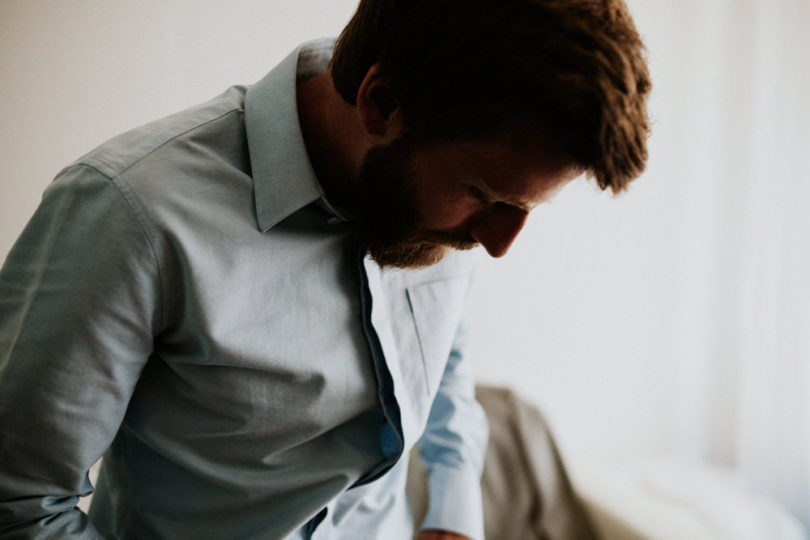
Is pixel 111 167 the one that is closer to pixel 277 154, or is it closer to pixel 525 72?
pixel 277 154

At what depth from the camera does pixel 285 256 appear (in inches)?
27.9

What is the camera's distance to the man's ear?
0.67 metres

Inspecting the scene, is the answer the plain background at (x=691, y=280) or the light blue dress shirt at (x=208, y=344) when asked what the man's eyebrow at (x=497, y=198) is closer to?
the light blue dress shirt at (x=208, y=344)

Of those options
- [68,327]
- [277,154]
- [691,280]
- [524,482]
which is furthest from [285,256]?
[691,280]

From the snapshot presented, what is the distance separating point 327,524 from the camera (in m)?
0.82

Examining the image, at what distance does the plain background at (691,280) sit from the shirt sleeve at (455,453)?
893 mm

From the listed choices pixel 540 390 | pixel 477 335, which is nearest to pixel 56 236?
pixel 477 335

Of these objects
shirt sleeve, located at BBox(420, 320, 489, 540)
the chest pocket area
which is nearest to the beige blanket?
shirt sleeve, located at BBox(420, 320, 489, 540)

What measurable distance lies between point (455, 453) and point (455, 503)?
8cm

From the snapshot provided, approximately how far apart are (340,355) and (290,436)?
0.11 metres

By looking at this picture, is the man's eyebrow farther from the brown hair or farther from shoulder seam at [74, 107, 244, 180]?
shoulder seam at [74, 107, 244, 180]

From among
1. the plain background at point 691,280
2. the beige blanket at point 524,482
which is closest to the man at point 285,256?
the beige blanket at point 524,482

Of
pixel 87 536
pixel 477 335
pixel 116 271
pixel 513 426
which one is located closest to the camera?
pixel 116 271

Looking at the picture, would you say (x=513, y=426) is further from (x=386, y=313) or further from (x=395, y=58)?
(x=395, y=58)
